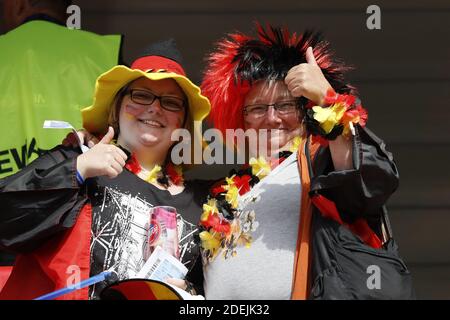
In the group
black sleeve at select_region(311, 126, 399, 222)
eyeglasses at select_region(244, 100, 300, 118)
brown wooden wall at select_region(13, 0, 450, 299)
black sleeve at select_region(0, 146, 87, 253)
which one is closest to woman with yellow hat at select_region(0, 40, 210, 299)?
black sleeve at select_region(0, 146, 87, 253)

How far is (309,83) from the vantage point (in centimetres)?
234

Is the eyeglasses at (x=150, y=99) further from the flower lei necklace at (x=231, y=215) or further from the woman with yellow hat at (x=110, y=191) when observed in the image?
the flower lei necklace at (x=231, y=215)

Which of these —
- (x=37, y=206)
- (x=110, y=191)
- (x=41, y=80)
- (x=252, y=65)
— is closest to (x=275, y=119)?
(x=252, y=65)

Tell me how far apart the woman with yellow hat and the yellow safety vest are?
1.02ft

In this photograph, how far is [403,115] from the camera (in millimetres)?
3824

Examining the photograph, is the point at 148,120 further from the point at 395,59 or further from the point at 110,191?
the point at 395,59

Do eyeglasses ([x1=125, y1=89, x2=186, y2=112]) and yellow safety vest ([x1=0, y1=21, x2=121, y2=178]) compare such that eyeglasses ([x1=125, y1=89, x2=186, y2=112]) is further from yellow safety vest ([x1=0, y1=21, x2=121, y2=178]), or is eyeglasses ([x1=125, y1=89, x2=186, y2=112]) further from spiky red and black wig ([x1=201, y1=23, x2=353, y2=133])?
yellow safety vest ([x1=0, y1=21, x2=121, y2=178])

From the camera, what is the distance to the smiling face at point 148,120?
281 centimetres

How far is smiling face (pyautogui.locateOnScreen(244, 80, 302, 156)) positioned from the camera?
270 cm

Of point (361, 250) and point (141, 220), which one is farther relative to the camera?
point (141, 220)

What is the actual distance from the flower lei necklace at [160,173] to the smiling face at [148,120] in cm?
5
